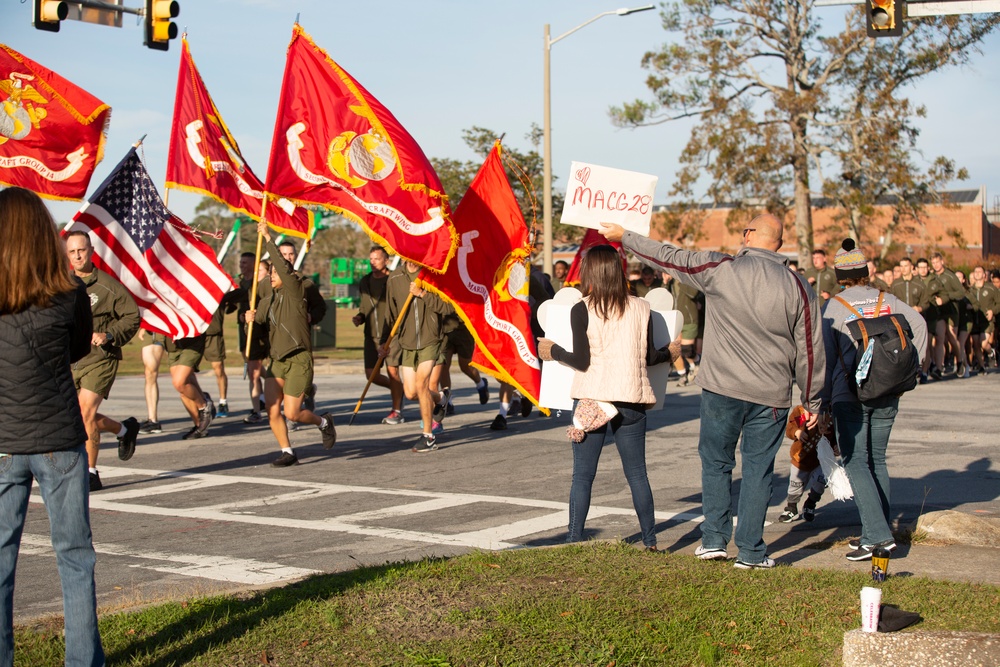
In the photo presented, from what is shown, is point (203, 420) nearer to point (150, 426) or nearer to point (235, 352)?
point (150, 426)

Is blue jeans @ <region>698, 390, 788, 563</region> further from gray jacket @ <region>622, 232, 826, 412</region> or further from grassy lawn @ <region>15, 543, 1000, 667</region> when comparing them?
grassy lawn @ <region>15, 543, 1000, 667</region>

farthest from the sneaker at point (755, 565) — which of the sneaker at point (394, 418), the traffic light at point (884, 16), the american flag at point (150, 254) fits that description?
the sneaker at point (394, 418)

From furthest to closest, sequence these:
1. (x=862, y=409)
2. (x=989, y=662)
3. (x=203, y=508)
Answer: (x=203, y=508) < (x=862, y=409) < (x=989, y=662)

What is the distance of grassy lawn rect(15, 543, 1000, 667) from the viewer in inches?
181

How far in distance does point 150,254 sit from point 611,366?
663cm

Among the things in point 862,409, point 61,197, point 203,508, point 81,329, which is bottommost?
point 203,508

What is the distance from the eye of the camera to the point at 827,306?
6.89 meters

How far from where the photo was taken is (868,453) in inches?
270

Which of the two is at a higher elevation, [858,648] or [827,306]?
[827,306]

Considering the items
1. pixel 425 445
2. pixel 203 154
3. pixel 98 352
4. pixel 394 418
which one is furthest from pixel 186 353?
pixel 98 352

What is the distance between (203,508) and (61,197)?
456 centimetres

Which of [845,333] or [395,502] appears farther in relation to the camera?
[395,502]

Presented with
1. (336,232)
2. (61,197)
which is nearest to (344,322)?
(336,232)

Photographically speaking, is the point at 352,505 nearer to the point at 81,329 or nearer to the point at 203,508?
the point at 203,508
